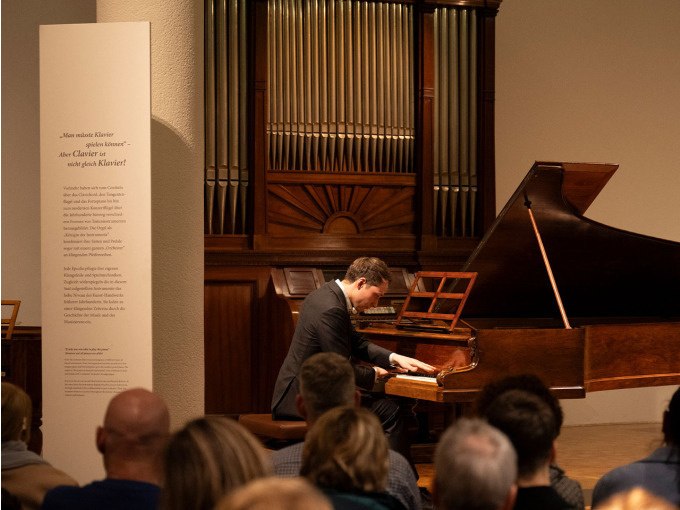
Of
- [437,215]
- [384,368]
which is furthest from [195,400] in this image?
[437,215]

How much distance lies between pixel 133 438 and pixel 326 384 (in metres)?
0.81

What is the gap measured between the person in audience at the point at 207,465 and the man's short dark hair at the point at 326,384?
120 cm

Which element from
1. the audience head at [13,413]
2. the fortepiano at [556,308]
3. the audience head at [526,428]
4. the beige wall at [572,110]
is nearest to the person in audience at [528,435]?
the audience head at [526,428]

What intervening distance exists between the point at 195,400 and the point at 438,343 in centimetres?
129

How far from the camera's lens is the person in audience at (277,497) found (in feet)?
4.49

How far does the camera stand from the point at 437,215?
7883 mm

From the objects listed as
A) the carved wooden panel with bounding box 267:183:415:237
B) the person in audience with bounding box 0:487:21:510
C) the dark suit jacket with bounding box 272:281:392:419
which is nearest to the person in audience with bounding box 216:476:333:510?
the person in audience with bounding box 0:487:21:510

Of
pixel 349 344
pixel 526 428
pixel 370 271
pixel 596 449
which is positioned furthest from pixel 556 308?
pixel 526 428

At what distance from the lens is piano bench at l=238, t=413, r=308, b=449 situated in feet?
16.4

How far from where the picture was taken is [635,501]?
8.75 feet

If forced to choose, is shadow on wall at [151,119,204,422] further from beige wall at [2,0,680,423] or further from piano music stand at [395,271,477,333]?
beige wall at [2,0,680,423]

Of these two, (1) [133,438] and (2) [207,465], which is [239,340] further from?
(2) [207,465]

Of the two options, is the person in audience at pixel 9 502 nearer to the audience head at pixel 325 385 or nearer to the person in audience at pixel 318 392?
the person in audience at pixel 318 392

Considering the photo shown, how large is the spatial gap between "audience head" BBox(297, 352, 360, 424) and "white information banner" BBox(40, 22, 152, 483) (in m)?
1.42
